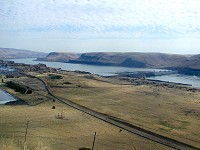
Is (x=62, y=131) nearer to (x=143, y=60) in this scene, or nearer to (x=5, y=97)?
(x=5, y=97)

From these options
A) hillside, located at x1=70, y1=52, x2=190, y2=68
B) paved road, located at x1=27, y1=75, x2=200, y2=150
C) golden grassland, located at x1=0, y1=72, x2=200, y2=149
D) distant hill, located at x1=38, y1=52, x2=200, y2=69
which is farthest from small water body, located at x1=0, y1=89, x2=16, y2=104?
hillside, located at x1=70, y1=52, x2=190, y2=68

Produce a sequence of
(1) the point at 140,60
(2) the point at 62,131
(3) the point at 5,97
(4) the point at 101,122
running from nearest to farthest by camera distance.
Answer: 1. (2) the point at 62,131
2. (4) the point at 101,122
3. (3) the point at 5,97
4. (1) the point at 140,60

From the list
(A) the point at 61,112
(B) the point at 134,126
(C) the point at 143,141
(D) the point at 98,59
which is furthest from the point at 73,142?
(D) the point at 98,59

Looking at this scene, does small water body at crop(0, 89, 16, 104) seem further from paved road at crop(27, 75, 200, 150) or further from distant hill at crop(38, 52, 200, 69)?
distant hill at crop(38, 52, 200, 69)

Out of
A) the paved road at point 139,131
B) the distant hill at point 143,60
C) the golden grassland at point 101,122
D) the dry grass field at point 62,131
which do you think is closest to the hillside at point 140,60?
the distant hill at point 143,60

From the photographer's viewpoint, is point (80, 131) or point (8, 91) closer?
point (80, 131)

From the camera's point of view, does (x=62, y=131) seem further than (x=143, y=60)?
No

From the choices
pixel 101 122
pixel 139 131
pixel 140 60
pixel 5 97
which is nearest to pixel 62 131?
pixel 101 122

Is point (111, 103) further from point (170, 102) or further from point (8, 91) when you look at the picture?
point (8, 91)

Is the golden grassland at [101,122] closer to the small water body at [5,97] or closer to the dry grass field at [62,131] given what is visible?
the dry grass field at [62,131]
